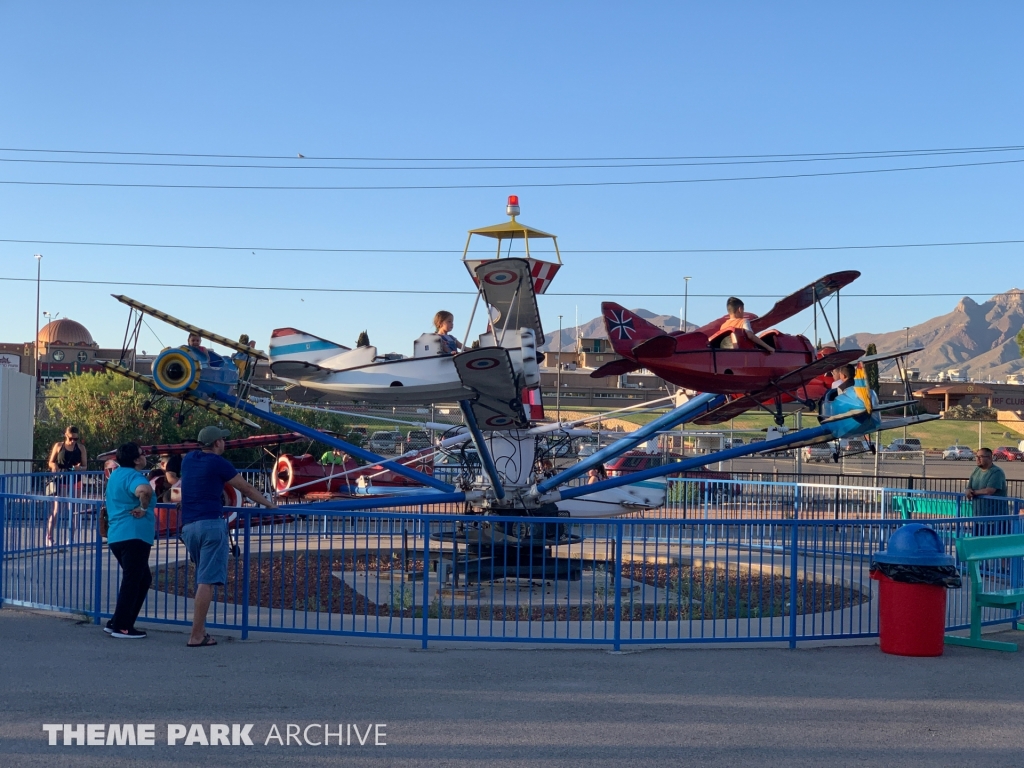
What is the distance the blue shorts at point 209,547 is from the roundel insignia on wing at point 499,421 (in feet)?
13.0

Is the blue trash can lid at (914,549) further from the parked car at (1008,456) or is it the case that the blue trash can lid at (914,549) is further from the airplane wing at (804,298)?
the parked car at (1008,456)

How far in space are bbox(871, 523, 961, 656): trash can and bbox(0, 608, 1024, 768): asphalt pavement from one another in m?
0.18

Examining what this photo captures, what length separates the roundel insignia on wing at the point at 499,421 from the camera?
12.0 meters

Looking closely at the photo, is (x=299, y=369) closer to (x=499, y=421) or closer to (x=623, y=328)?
(x=499, y=421)

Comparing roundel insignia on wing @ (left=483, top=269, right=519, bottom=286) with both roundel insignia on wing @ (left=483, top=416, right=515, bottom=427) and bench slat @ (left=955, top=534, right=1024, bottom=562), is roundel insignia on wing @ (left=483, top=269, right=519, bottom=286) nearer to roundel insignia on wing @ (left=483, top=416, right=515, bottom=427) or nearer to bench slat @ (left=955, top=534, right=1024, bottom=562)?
roundel insignia on wing @ (left=483, top=416, right=515, bottom=427)

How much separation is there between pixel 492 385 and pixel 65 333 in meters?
105

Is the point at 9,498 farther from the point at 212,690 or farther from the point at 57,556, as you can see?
the point at 212,690

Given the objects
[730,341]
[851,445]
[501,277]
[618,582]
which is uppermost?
[501,277]

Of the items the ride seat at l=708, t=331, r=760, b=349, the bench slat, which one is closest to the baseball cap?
the ride seat at l=708, t=331, r=760, b=349

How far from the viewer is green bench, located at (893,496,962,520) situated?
13.7 m

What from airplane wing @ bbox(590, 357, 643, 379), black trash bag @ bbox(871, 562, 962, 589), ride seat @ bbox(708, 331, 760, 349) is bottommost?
black trash bag @ bbox(871, 562, 962, 589)

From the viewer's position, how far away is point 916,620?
8.85 m

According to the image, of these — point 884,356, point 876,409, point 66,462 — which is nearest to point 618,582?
point 876,409

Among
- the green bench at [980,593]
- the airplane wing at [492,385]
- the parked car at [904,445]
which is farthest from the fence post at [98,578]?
the parked car at [904,445]
